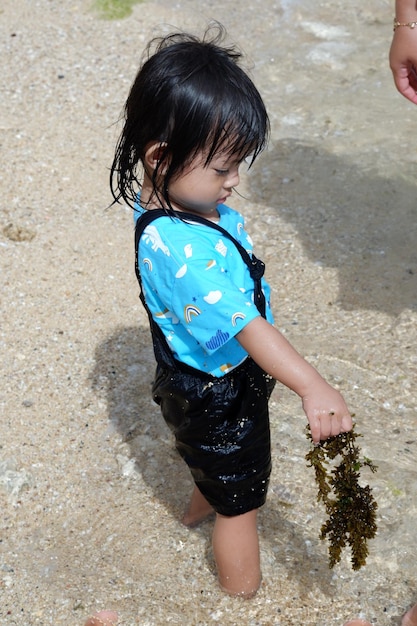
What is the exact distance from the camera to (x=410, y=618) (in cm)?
258

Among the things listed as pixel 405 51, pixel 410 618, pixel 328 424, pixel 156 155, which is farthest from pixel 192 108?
pixel 410 618

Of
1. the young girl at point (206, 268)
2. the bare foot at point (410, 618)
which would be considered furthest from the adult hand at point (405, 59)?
the bare foot at point (410, 618)

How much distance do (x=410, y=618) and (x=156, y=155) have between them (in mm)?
1557

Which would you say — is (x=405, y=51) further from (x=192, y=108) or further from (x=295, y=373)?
(x=295, y=373)

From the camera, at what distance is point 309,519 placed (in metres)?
2.94

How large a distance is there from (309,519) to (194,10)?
4167 mm

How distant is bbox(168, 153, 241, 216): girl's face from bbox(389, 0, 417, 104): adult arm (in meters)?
1.11

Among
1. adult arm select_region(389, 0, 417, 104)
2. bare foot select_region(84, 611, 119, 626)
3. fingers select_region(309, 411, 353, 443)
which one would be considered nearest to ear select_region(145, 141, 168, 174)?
fingers select_region(309, 411, 353, 443)

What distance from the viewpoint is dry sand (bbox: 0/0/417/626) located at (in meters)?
2.77

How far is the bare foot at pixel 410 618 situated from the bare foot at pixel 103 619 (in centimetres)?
87

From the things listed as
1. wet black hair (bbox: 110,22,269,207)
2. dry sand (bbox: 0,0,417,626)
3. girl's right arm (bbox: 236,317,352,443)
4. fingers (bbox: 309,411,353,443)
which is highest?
wet black hair (bbox: 110,22,269,207)

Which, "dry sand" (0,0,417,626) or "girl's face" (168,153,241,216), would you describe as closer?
Result: "girl's face" (168,153,241,216)

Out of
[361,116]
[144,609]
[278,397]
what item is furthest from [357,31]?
[144,609]

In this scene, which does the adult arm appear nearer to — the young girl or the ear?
the young girl
